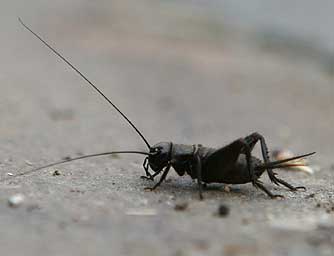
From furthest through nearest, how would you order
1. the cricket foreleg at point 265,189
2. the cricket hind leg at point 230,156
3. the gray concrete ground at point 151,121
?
the cricket foreleg at point 265,189, the cricket hind leg at point 230,156, the gray concrete ground at point 151,121

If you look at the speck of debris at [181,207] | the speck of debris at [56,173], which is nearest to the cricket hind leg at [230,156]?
the speck of debris at [181,207]

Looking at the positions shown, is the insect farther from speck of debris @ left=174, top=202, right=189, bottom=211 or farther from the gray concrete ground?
speck of debris @ left=174, top=202, right=189, bottom=211

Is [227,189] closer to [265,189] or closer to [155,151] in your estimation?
[265,189]

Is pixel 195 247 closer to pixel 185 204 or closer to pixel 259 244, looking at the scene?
pixel 259 244

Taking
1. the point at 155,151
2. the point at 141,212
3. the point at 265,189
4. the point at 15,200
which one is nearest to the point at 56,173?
the point at 155,151

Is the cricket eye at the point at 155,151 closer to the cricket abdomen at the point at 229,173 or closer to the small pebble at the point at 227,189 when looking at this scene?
the cricket abdomen at the point at 229,173

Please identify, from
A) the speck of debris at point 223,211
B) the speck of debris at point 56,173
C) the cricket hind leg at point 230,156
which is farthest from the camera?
the speck of debris at point 56,173

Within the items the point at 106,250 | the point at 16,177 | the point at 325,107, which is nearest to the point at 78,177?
the point at 16,177

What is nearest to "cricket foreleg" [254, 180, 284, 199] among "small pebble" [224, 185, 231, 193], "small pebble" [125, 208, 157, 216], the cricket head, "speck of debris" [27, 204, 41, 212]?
"small pebble" [224, 185, 231, 193]
